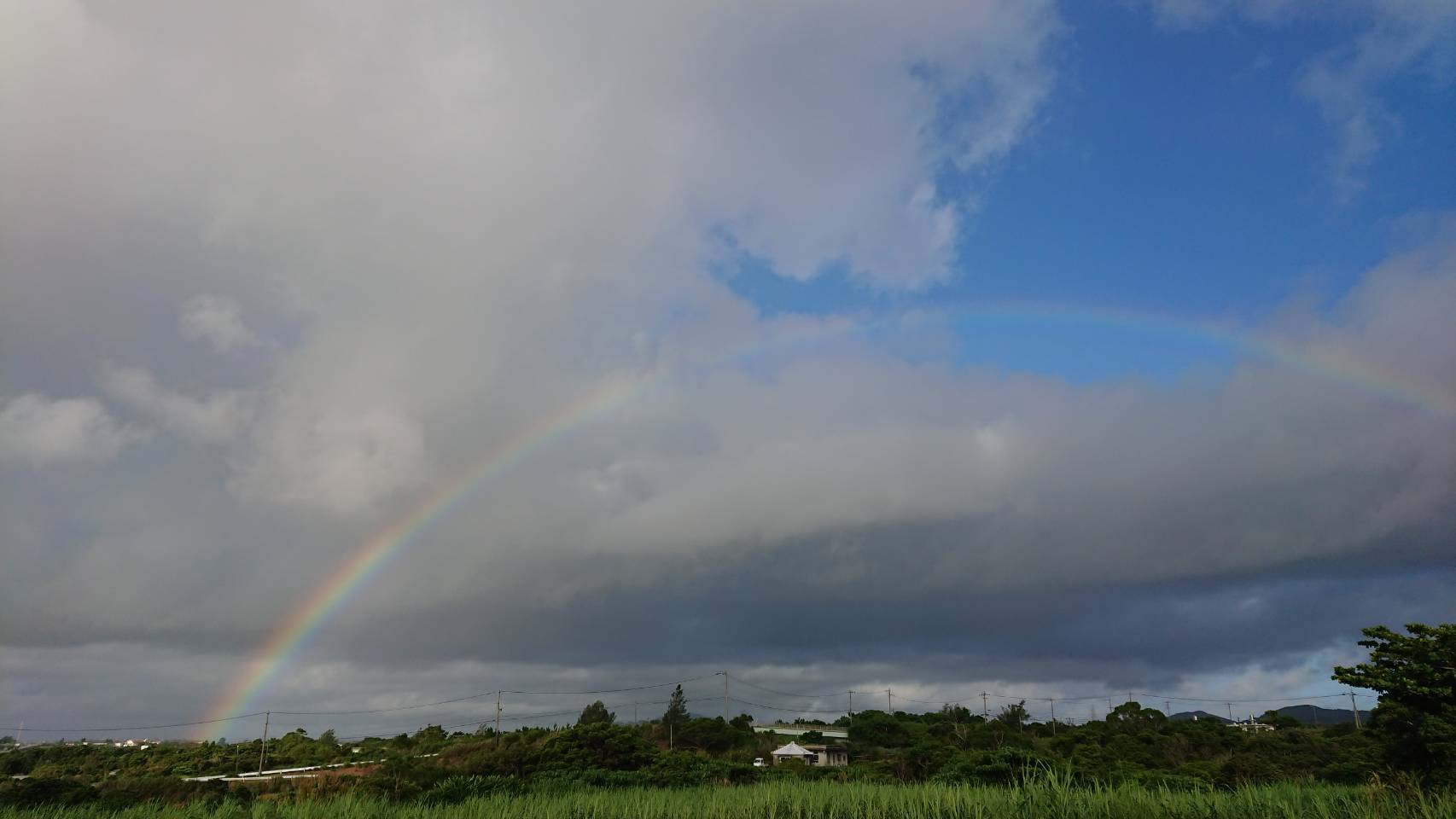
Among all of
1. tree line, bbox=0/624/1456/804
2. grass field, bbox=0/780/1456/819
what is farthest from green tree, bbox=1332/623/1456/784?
grass field, bbox=0/780/1456/819

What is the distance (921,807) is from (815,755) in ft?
182

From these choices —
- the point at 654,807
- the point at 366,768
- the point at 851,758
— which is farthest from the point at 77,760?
the point at 654,807

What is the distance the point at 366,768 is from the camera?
178 ft

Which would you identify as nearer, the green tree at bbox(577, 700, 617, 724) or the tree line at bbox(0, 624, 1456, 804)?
the tree line at bbox(0, 624, 1456, 804)

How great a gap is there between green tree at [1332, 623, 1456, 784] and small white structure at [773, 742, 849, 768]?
33961 millimetres

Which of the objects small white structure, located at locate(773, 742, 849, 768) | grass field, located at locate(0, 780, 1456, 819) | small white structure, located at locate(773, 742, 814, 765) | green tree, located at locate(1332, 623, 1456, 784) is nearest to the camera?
grass field, located at locate(0, 780, 1456, 819)

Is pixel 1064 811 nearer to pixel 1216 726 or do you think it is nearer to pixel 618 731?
pixel 618 731

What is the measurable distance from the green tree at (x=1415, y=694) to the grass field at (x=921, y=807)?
351cm

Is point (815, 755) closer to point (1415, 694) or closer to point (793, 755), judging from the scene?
point (793, 755)

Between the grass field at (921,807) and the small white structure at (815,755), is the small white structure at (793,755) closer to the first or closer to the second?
the small white structure at (815,755)

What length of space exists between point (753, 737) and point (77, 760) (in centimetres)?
5980

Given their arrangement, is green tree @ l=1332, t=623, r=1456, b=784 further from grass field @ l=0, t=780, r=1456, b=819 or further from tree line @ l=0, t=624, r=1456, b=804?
grass field @ l=0, t=780, r=1456, b=819

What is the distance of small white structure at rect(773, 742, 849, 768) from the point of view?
60.9 metres

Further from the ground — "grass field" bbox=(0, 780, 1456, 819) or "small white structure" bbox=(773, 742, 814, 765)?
"grass field" bbox=(0, 780, 1456, 819)
